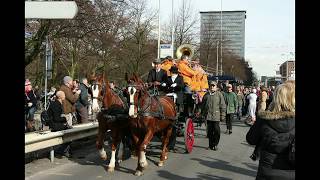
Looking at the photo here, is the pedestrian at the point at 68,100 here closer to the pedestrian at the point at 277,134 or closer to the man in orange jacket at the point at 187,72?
the man in orange jacket at the point at 187,72

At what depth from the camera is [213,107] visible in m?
12.6

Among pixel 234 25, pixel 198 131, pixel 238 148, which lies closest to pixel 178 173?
pixel 238 148

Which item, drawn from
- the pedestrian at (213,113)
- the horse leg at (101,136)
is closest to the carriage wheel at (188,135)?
the pedestrian at (213,113)

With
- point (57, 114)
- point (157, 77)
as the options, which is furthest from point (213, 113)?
point (57, 114)

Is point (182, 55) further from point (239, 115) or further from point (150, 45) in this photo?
point (150, 45)

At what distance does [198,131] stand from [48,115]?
8395mm

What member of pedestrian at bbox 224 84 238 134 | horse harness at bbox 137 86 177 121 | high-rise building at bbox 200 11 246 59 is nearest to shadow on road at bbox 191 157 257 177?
horse harness at bbox 137 86 177 121

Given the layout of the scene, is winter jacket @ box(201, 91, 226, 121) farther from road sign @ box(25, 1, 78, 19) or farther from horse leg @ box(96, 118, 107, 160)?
road sign @ box(25, 1, 78, 19)

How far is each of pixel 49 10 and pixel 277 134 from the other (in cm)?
349

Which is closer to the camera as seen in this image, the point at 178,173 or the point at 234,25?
the point at 178,173

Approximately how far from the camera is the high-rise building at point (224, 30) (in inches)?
1864

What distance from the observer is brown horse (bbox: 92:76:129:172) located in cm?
927

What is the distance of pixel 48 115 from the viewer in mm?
10422
